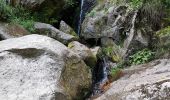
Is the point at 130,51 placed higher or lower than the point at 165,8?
lower

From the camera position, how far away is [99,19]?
36.3 ft

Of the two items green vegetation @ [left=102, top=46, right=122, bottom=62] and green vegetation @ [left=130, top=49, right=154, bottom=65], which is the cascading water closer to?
green vegetation @ [left=102, top=46, right=122, bottom=62]

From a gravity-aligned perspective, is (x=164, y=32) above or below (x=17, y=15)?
above

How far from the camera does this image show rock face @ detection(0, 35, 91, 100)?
19.4 feet

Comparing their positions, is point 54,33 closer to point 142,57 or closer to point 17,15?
point 17,15

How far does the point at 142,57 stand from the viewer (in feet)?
26.5

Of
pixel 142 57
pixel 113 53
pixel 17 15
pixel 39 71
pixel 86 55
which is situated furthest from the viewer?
pixel 17 15

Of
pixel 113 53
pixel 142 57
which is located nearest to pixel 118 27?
pixel 113 53

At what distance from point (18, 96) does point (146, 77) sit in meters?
2.25

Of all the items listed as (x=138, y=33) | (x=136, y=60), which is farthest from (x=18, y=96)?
(x=138, y=33)

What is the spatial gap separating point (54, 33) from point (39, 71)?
4.90 metres

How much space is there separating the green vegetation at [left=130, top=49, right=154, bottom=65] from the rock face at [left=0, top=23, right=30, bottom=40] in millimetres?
3535

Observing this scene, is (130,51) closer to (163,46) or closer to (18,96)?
(163,46)

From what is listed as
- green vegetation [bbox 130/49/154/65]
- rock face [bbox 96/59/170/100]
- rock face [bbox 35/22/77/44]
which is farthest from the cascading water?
rock face [bbox 96/59/170/100]
